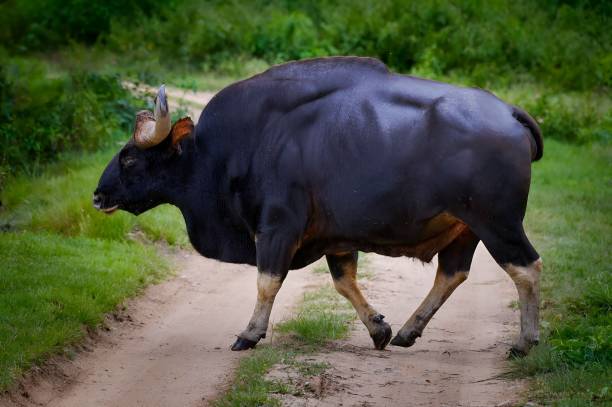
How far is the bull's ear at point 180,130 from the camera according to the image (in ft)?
27.8

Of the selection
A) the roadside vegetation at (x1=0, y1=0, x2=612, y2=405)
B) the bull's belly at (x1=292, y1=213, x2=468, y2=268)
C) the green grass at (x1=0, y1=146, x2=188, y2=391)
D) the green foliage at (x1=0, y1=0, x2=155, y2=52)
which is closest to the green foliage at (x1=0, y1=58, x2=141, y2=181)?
the roadside vegetation at (x1=0, y1=0, x2=612, y2=405)

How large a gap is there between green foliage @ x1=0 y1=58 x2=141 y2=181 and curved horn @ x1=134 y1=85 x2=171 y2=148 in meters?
6.42

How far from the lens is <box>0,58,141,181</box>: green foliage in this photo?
50.2 feet

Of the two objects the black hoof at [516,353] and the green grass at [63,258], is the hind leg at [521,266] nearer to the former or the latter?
the black hoof at [516,353]


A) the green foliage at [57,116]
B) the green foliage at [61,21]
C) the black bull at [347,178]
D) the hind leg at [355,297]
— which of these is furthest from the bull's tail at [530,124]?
the green foliage at [61,21]

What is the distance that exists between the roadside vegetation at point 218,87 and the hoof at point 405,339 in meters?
0.53

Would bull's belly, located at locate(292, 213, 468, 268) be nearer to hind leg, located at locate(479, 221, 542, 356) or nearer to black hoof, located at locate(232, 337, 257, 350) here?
hind leg, located at locate(479, 221, 542, 356)

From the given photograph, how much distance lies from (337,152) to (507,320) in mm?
2214

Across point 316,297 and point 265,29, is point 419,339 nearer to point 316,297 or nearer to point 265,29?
point 316,297

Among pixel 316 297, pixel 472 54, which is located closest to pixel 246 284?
→ pixel 316 297

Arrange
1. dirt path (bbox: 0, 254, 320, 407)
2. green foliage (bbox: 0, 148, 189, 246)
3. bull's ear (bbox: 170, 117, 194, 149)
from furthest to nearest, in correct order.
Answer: green foliage (bbox: 0, 148, 189, 246), bull's ear (bbox: 170, 117, 194, 149), dirt path (bbox: 0, 254, 320, 407)

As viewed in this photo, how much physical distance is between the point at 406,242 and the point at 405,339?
31.7 inches

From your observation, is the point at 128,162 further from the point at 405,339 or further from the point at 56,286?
the point at 405,339

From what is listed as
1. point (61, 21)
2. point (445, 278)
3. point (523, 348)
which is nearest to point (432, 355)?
point (445, 278)
